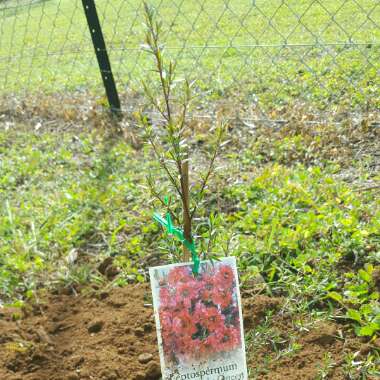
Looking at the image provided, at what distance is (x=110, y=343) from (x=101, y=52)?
8.12 ft

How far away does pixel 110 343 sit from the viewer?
1932mm

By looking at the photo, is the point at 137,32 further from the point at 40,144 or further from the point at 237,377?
the point at 237,377

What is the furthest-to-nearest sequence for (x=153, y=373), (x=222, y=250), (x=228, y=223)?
(x=228, y=223), (x=222, y=250), (x=153, y=373)

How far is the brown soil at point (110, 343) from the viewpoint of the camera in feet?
5.82

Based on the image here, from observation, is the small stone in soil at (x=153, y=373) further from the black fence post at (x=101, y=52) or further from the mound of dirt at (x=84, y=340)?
the black fence post at (x=101, y=52)

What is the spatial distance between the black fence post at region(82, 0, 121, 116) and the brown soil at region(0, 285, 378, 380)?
207cm

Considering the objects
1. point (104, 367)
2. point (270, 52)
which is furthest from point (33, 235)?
point (270, 52)

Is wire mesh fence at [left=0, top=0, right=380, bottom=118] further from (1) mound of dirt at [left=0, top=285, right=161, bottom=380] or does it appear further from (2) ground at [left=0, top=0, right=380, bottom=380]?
(1) mound of dirt at [left=0, top=285, right=161, bottom=380]

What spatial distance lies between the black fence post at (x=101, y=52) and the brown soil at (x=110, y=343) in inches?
81.3

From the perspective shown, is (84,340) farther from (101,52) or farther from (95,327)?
(101,52)

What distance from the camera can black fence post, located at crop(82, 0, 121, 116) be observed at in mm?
3814

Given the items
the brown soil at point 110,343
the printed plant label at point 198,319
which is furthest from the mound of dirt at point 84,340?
the printed plant label at point 198,319

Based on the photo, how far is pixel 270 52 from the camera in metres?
4.73

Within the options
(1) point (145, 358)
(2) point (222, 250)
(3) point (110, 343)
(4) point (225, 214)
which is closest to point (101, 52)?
(4) point (225, 214)
